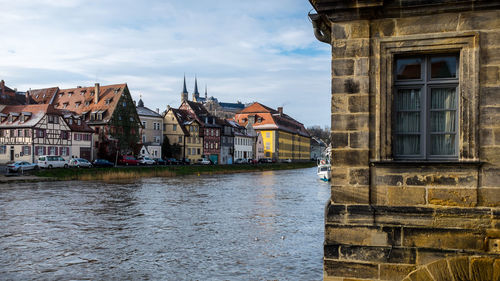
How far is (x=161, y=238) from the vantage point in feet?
53.7

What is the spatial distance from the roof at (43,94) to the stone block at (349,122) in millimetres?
77368

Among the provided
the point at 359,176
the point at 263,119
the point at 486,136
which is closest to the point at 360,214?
the point at 359,176

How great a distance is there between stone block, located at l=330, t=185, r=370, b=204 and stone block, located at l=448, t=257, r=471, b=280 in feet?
4.38

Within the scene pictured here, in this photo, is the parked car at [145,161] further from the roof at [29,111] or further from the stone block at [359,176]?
the stone block at [359,176]

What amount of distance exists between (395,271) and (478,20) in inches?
137

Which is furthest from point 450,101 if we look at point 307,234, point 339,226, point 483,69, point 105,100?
point 105,100

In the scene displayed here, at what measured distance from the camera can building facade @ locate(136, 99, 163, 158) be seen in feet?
252

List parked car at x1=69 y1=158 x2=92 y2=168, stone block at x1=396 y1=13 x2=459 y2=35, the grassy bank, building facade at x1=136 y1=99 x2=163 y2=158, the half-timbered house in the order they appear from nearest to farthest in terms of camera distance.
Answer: stone block at x1=396 y1=13 x2=459 y2=35
the grassy bank
parked car at x1=69 y1=158 x2=92 y2=168
the half-timbered house
building facade at x1=136 y1=99 x2=163 y2=158

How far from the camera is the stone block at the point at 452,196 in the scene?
22.4 ft

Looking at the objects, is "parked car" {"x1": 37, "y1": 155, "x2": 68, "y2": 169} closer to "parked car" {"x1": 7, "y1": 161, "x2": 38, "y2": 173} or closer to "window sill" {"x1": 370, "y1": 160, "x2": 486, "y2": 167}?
"parked car" {"x1": 7, "y1": 161, "x2": 38, "y2": 173}

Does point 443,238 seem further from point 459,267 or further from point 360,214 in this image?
point 360,214

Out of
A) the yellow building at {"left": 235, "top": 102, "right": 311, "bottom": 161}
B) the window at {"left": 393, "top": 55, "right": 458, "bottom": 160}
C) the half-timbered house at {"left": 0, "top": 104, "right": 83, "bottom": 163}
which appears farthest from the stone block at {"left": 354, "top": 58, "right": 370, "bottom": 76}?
the yellow building at {"left": 235, "top": 102, "right": 311, "bottom": 161}

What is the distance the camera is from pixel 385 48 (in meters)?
7.16

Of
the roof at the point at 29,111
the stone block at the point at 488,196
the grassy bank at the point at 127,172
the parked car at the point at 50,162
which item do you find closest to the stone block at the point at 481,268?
the stone block at the point at 488,196
